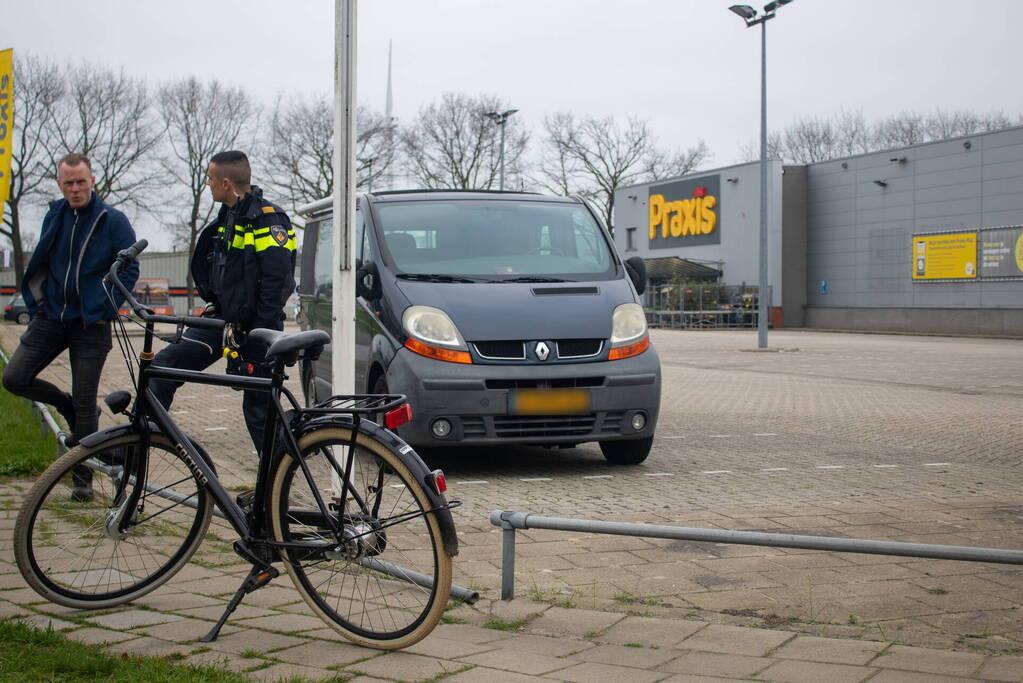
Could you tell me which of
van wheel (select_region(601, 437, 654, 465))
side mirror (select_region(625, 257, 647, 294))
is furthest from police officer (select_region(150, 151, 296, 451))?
side mirror (select_region(625, 257, 647, 294))

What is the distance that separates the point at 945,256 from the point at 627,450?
3519 centimetres

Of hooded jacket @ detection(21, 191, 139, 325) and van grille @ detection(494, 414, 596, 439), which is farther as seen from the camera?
van grille @ detection(494, 414, 596, 439)

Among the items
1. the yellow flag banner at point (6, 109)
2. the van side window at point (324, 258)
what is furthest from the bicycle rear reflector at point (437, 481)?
the yellow flag banner at point (6, 109)

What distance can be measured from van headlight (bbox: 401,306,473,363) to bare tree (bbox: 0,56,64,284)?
40.6 m

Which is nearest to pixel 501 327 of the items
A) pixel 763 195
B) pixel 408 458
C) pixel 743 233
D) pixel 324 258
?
pixel 324 258

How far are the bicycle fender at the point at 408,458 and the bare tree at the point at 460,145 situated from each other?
56384 millimetres

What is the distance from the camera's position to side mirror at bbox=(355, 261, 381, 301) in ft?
25.8

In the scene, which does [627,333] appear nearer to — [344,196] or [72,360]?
[344,196]

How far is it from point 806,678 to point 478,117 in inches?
2292

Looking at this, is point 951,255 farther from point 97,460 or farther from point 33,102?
point 97,460

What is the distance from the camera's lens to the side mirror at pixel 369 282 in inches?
309

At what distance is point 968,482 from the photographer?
7.35 meters

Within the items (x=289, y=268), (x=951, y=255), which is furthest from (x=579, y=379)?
(x=951, y=255)

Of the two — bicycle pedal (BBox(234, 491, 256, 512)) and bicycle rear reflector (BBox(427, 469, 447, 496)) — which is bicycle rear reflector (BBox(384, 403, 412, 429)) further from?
bicycle pedal (BBox(234, 491, 256, 512))
